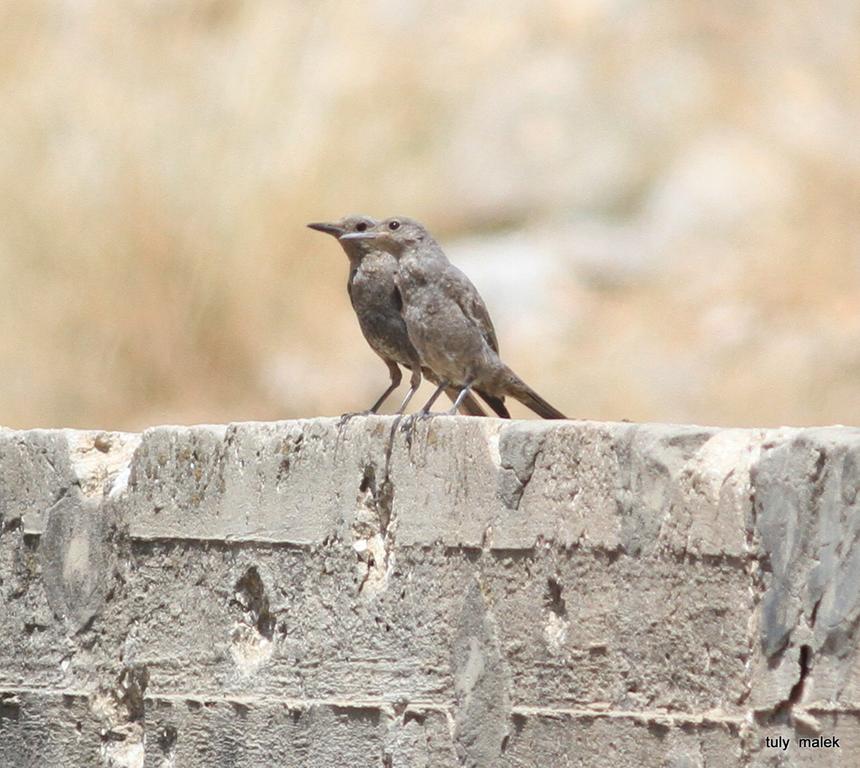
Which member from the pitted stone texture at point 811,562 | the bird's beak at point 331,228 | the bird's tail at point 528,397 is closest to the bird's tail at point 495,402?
the bird's tail at point 528,397

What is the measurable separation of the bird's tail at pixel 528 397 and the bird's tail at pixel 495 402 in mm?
124

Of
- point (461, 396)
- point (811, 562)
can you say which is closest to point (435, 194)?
point (461, 396)

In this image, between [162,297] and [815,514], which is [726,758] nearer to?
[815,514]

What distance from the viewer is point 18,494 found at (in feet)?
15.9

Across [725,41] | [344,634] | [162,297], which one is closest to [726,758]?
[344,634]

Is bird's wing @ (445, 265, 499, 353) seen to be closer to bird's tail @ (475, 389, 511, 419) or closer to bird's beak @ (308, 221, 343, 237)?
bird's tail @ (475, 389, 511, 419)

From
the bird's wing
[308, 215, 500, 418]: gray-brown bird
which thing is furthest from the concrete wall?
[308, 215, 500, 418]: gray-brown bird

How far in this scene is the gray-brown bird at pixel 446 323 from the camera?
5.25 metres

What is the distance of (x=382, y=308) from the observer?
224 inches

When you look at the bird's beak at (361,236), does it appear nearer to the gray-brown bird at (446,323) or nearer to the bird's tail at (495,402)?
the gray-brown bird at (446,323)

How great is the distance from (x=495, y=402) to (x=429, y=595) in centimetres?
174

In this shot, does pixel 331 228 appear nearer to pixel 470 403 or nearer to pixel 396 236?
pixel 396 236

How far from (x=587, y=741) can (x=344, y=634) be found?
679mm

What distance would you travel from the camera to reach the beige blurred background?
11461mm
